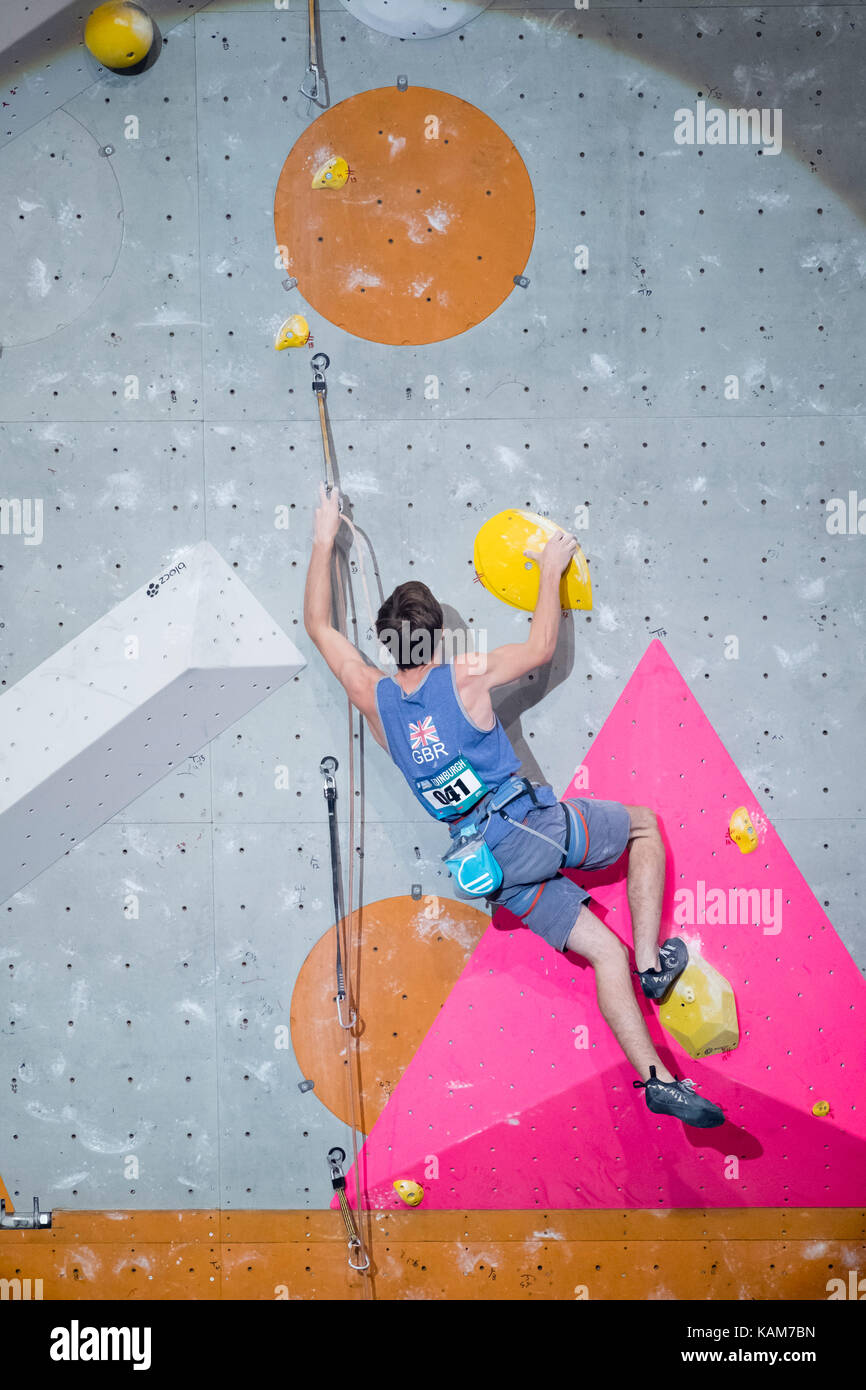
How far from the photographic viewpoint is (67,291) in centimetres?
334

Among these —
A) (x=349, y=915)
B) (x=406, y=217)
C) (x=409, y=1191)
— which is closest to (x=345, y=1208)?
(x=409, y=1191)

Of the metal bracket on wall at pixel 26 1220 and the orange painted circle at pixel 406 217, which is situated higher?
the orange painted circle at pixel 406 217

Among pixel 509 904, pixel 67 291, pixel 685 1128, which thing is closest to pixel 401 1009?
pixel 509 904

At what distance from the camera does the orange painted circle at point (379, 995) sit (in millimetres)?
3385

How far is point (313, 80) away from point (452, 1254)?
4.03 m

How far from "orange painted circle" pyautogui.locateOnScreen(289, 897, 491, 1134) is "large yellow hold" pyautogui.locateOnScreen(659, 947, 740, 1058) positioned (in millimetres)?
683

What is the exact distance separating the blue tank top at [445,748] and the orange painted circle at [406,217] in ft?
4.07

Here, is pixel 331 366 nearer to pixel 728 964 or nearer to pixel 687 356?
pixel 687 356

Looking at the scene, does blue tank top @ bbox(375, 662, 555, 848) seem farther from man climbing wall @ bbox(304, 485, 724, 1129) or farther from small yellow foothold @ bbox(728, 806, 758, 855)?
small yellow foothold @ bbox(728, 806, 758, 855)

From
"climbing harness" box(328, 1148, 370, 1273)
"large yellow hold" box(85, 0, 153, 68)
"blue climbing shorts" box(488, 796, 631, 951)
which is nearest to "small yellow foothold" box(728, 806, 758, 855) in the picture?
"blue climbing shorts" box(488, 796, 631, 951)

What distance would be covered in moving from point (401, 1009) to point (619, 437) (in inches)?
83.3

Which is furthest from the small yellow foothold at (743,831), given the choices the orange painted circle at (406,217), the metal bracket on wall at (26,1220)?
the metal bracket on wall at (26,1220)

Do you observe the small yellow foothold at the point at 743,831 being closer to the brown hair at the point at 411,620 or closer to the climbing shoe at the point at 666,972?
the climbing shoe at the point at 666,972

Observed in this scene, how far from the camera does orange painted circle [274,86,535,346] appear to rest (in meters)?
3.28
